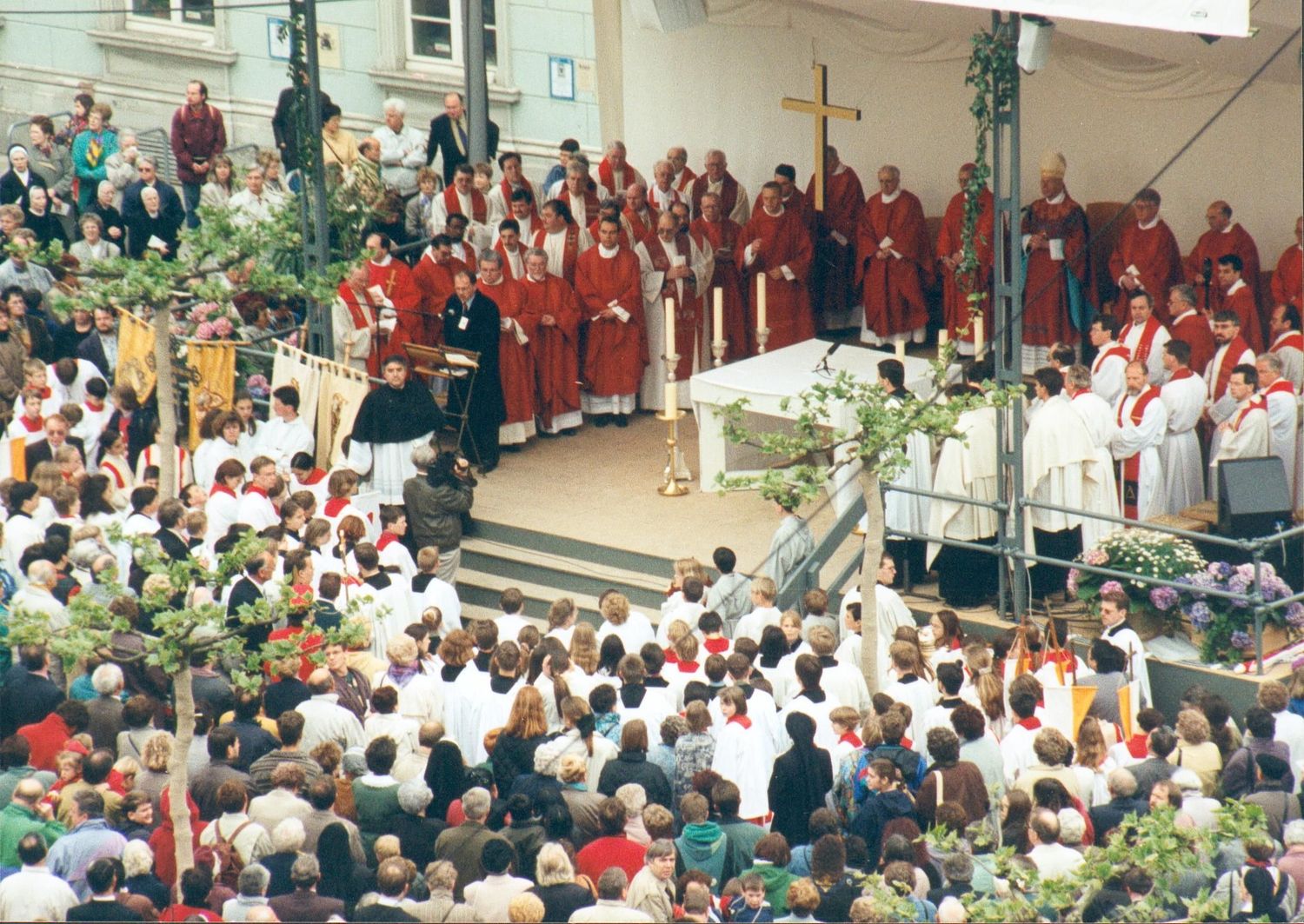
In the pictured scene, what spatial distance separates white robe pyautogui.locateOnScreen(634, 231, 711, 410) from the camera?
17.9 meters

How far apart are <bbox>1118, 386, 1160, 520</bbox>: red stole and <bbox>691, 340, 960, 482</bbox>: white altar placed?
1291 millimetres

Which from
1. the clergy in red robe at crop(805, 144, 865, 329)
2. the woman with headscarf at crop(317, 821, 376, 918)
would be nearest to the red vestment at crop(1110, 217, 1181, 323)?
the clergy in red robe at crop(805, 144, 865, 329)

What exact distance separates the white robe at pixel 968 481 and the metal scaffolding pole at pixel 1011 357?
20cm

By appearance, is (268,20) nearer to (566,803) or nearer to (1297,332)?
(1297,332)

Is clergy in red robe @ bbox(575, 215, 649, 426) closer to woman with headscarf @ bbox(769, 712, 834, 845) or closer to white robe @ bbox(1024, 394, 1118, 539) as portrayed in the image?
white robe @ bbox(1024, 394, 1118, 539)

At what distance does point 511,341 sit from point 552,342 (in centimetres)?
41

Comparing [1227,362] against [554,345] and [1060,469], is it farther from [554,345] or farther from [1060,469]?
[554,345]

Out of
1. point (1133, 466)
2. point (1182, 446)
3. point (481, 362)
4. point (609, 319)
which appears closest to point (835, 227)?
point (609, 319)

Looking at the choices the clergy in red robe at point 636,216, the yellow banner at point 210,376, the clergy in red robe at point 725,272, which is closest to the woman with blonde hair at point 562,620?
the yellow banner at point 210,376

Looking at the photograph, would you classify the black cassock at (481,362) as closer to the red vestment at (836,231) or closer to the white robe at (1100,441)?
the red vestment at (836,231)

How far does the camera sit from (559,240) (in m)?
17.8

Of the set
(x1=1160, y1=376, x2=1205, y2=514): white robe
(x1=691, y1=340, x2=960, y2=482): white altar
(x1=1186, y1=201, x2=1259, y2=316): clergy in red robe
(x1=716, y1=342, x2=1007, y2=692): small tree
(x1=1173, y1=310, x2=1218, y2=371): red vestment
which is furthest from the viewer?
(x1=1186, y1=201, x2=1259, y2=316): clergy in red robe

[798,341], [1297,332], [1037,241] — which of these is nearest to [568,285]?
[798,341]

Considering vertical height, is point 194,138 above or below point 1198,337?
above
